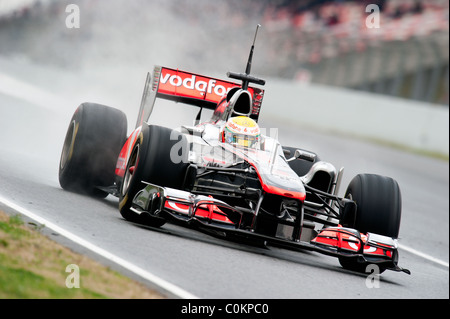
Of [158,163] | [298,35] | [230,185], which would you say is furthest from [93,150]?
[298,35]

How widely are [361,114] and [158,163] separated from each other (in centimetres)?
1626

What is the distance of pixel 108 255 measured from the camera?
251 inches

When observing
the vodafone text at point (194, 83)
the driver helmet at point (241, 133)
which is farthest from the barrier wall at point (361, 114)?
the driver helmet at point (241, 133)

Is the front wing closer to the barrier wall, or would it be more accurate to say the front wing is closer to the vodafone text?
the vodafone text

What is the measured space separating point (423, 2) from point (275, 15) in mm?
5994

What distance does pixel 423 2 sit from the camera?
2605 centimetres

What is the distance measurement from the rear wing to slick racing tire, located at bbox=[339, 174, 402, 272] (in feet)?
7.73

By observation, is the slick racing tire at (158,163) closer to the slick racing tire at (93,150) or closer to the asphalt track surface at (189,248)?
the asphalt track surface at (189,248)

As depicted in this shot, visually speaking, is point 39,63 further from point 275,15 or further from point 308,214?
point 308,214

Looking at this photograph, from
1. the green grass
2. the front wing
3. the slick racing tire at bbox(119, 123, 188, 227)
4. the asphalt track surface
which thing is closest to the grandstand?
the asphalt track surface

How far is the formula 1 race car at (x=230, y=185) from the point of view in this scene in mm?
7539

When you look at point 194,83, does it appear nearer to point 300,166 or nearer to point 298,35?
point 300,166
